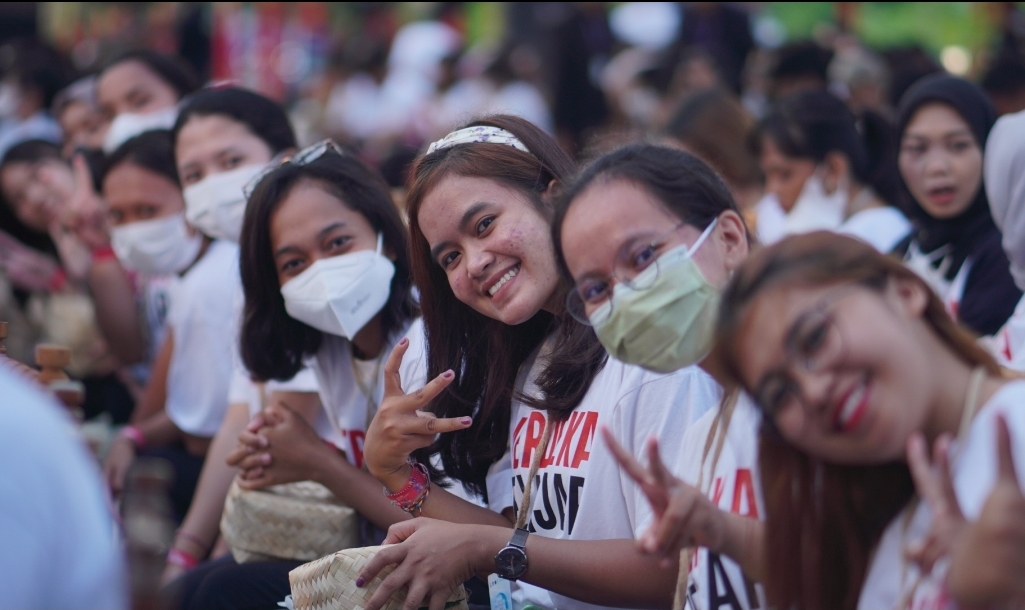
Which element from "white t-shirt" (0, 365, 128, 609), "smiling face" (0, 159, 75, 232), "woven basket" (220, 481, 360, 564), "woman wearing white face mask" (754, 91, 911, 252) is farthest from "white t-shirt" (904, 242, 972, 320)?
"smiling face" (0, 159, 75, 232)

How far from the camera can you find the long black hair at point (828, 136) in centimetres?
529

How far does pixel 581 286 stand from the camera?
2.32m

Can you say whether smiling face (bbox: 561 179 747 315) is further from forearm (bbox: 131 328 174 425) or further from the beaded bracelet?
forearm (bbox: 131 328 174 425)

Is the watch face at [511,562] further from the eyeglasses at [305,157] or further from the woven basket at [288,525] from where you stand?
the eyeglasses at [305,157]

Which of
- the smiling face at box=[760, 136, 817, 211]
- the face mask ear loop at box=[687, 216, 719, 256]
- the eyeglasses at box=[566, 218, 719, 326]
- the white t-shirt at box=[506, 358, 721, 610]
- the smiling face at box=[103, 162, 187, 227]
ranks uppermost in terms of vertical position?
the smiling face at box=[760, 136, 817, 211]

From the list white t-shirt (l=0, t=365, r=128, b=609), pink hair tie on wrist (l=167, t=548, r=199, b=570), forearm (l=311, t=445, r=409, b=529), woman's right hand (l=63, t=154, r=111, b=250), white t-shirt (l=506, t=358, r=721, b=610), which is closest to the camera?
white t-shirt (l=0, t=365, r=128, b=609)

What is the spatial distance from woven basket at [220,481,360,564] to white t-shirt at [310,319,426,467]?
0.76 feet

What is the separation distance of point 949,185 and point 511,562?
2.69 m

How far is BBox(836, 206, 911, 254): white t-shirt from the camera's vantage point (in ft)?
16.0

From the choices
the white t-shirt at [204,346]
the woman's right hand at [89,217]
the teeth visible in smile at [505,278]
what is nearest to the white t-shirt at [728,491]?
the teeth visible in smile at [505,278]

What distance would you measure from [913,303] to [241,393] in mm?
2786

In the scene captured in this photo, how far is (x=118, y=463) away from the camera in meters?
4.55

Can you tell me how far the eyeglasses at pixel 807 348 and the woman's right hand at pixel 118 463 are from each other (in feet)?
11.1

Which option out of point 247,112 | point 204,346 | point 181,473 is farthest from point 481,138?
point 181,473
